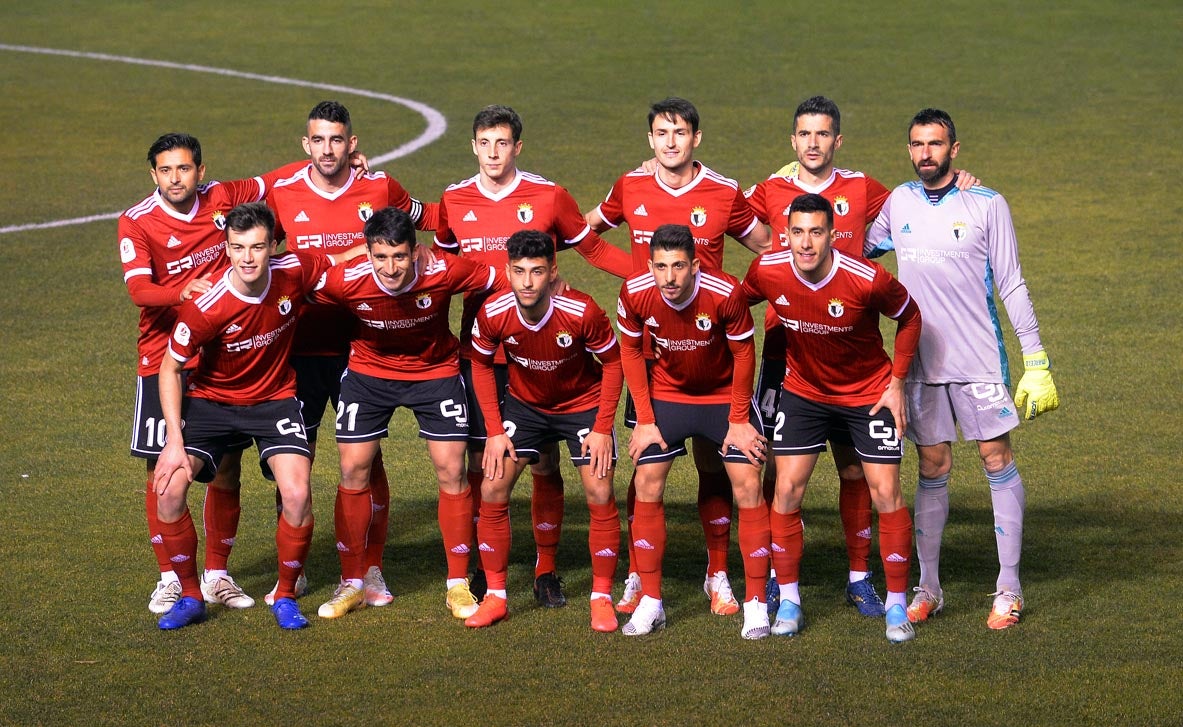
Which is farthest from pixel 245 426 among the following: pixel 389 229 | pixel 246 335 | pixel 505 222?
pixel 505 222

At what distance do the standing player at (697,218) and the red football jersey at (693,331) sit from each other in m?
0.58

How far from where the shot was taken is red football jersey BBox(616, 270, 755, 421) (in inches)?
302

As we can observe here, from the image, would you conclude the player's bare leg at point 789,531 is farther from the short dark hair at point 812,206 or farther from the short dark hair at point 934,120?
the short dark hair at point 934,120

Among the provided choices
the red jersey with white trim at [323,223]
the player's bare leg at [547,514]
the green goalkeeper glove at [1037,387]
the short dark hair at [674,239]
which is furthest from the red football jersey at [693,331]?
the red jersey with white trim at [323,223]

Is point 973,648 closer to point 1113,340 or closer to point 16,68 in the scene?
point 1113,340

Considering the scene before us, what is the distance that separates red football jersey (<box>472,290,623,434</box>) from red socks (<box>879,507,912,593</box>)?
1488 millimetres

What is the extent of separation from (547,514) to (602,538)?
487mm

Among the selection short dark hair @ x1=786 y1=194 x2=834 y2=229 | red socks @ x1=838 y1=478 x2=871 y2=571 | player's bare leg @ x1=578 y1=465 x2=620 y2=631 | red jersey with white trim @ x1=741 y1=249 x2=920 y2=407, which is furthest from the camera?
red socks @ x1=838 y1=478 x2=871 y2=571

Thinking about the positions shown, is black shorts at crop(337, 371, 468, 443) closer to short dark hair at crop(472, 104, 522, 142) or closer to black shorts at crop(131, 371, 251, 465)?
black shorts at crop(131, 371, 251, 465)

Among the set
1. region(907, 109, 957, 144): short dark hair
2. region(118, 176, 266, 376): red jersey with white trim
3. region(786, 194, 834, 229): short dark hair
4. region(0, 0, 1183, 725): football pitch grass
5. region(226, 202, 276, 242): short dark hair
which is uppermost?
region(907, 109, 957, 144): short dark hair

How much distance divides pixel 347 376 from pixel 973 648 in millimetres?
3500

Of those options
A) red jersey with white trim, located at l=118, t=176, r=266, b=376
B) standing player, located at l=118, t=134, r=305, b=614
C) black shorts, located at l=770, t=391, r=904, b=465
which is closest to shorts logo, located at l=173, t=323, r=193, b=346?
standing player, located at l=118, t=134, r=305, b=614

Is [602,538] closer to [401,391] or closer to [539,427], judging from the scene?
[539,427]

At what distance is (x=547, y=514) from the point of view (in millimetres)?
8500
